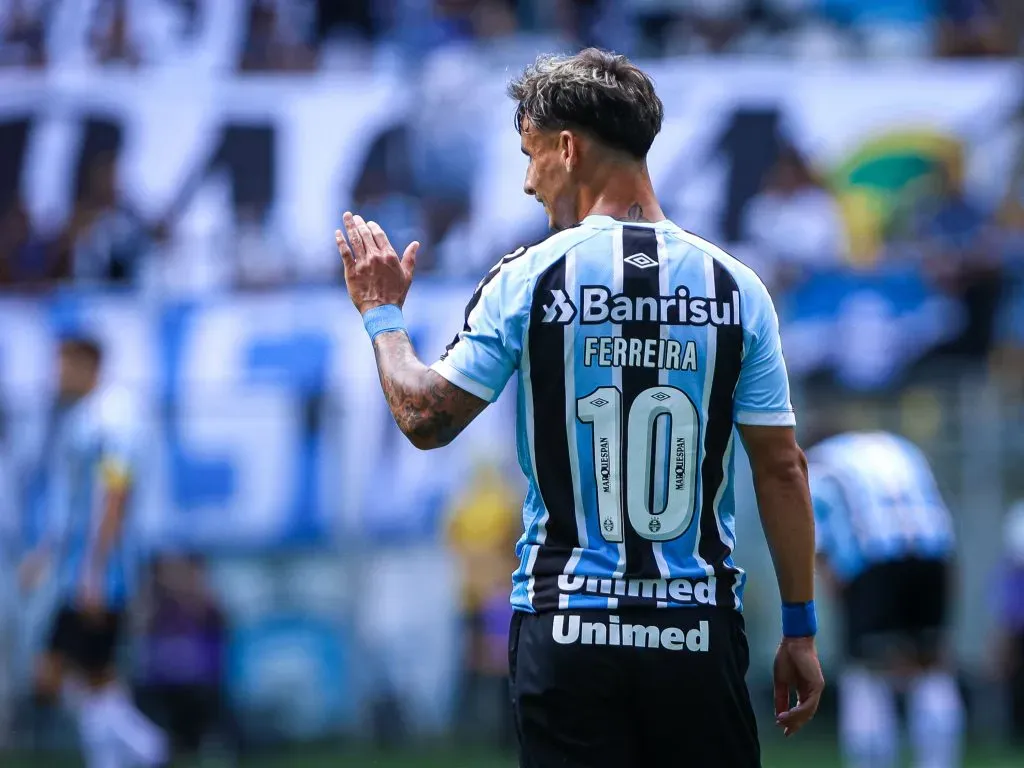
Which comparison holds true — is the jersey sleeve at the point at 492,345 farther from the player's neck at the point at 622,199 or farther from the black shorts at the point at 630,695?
the black shorts at the point at 630,695

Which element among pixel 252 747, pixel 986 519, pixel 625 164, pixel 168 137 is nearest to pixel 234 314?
pixel 168 137

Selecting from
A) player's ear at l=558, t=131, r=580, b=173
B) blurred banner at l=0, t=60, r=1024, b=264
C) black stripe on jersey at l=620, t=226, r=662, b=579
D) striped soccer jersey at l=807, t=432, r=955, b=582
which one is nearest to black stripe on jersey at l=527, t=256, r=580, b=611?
black stripe on jersey at l=620, t=226, r=662, b=579

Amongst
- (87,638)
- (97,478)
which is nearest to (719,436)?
(97,478)

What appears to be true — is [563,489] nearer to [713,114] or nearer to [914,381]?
[914,381]

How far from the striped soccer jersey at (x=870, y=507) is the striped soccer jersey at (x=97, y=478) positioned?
3398mm

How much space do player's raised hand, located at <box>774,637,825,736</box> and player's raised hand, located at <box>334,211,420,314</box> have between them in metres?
1.09

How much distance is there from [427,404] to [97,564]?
539 cm

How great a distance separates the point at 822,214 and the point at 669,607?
1126 centimetres

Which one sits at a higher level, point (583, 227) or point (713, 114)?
point (713, 114)

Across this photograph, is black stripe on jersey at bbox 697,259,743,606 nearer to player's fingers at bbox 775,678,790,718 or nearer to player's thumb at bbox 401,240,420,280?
player's fingers at bbox 775,678,790,718

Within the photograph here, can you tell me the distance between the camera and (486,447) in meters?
12.0

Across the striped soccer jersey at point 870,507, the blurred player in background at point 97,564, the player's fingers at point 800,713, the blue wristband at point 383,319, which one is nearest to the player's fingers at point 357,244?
the blue wristband at point 383,319

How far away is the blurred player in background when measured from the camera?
26.3 ft

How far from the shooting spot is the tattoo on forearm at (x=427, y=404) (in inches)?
122
